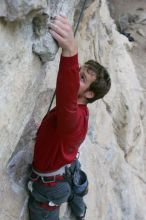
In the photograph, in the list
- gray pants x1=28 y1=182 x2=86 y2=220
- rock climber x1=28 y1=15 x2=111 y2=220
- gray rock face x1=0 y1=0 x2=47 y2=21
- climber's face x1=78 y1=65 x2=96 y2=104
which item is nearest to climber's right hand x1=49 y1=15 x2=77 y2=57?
rock climber x1=28 y1=15 x2=111 y2=220

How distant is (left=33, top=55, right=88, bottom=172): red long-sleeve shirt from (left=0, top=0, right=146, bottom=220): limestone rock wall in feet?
0.61

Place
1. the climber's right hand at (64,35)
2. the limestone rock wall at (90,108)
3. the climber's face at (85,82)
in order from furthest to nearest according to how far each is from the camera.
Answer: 1. the climber's face at (85,82)
2. the limestone rock wall at (90,108)
3. the climber's right hand at (64,35)

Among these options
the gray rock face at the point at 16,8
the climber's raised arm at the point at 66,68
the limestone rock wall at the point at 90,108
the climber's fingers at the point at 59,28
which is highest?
the gray rock face at the point at 16,8

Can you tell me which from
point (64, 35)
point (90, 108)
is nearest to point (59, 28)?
point (64, 35)

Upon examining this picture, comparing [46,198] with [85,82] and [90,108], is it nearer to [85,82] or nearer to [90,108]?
[85,82]

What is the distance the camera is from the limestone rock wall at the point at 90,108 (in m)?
2.67

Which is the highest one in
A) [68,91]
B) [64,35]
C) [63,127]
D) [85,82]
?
[64,35]

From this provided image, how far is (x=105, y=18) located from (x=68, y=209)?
4120mm

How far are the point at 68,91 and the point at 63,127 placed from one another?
34cm

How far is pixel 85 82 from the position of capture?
3.13m

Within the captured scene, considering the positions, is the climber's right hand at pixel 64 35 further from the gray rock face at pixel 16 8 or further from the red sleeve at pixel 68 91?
the gray rock face at pixel 16 8

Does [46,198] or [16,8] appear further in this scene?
[46,198]

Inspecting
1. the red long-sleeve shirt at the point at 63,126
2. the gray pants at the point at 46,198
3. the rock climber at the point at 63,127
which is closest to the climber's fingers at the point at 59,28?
the rock climber at the point at 63,127

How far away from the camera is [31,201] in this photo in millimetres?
3488
